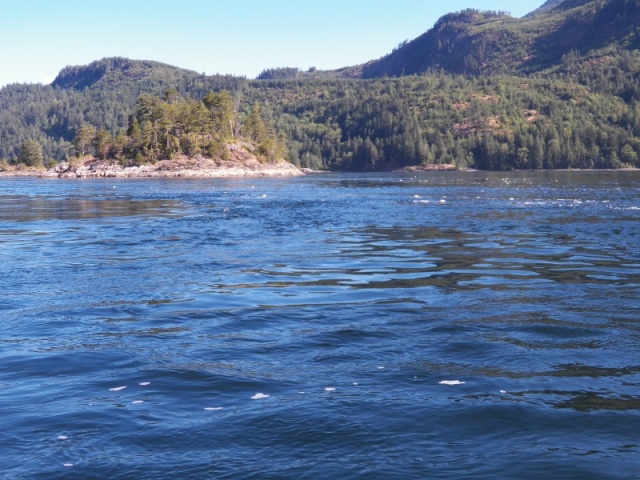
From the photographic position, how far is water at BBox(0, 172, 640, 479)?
834 cm

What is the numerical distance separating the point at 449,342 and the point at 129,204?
4471 cm

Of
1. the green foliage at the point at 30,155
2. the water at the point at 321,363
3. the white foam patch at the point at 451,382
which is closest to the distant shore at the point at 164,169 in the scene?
the green foliage at the point at 30,155

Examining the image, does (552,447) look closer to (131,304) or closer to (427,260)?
(131,304)

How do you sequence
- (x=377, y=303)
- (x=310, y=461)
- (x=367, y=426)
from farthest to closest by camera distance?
(x=377, y=303)
(x=367, y=426)
(x=310, y=461)

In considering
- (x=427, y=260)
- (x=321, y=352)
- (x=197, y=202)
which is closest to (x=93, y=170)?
(x=197, y=202)

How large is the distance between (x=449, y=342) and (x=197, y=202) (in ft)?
148

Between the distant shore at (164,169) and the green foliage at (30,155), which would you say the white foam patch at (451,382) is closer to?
the distant shore at (164,169)

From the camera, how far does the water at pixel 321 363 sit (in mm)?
8336

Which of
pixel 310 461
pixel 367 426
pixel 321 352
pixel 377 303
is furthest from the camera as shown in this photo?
pixel 377 303

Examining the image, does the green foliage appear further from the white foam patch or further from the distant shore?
the white foam patch

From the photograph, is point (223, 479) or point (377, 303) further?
point (377, 303)

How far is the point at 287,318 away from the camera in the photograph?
50.1 feet

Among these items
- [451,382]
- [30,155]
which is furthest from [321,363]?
[30,155]

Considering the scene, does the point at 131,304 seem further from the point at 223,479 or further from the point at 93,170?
the point at 93,170
